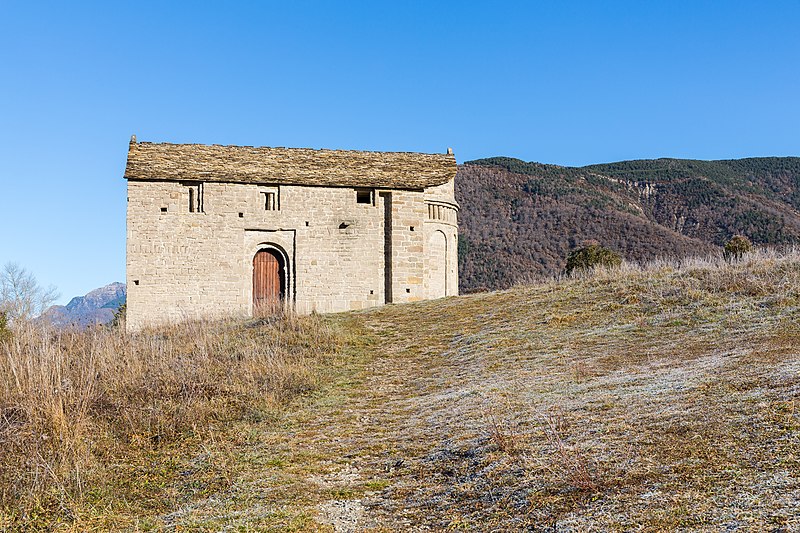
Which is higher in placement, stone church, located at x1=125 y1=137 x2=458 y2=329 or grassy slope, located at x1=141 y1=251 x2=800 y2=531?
stone church, located at x1=125 y1=137 x2=458 y2=329

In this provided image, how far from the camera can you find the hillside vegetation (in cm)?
542

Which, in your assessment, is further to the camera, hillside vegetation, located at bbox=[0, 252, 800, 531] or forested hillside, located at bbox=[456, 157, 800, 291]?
forested hillside, located at bbox=[456, 157, 800, 291]

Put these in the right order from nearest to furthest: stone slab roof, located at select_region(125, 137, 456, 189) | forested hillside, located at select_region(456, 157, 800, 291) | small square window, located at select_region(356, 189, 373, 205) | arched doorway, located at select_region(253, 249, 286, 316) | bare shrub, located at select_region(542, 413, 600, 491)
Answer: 1. bare shrub, located at select_region(542, 413, 600, 491)
2. stone slab roof, located at select_region(125, 137, 456, 189)
3. arched doorway, located at select_region(253, 249, 286, 316)
4. small square window, located at select_region(356, 189, 373, 205)
5. forested hillside, located at select_region(456, 157, 800, 291)

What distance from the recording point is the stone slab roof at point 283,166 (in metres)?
24.2

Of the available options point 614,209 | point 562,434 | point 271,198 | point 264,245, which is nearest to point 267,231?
point 264,245

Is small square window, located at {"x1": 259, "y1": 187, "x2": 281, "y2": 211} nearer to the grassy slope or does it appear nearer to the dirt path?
the grassy slope

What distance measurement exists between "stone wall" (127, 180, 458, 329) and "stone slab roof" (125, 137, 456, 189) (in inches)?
13.4

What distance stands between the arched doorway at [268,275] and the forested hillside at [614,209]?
35.2 meters

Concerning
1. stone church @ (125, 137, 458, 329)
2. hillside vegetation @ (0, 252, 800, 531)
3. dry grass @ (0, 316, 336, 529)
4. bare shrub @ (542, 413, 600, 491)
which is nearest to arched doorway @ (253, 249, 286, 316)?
stone church @ (125, 137, 458, 329)

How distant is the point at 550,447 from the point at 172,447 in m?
4.48

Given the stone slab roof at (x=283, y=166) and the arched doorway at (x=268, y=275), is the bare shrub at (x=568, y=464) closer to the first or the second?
the arched doorway at (x=268, y=275)

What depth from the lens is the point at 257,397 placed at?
33.6 feet

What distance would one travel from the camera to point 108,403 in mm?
9305

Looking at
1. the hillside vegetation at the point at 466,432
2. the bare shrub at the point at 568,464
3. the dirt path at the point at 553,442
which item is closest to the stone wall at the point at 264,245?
the hillside vegetation at the point at 466,432
